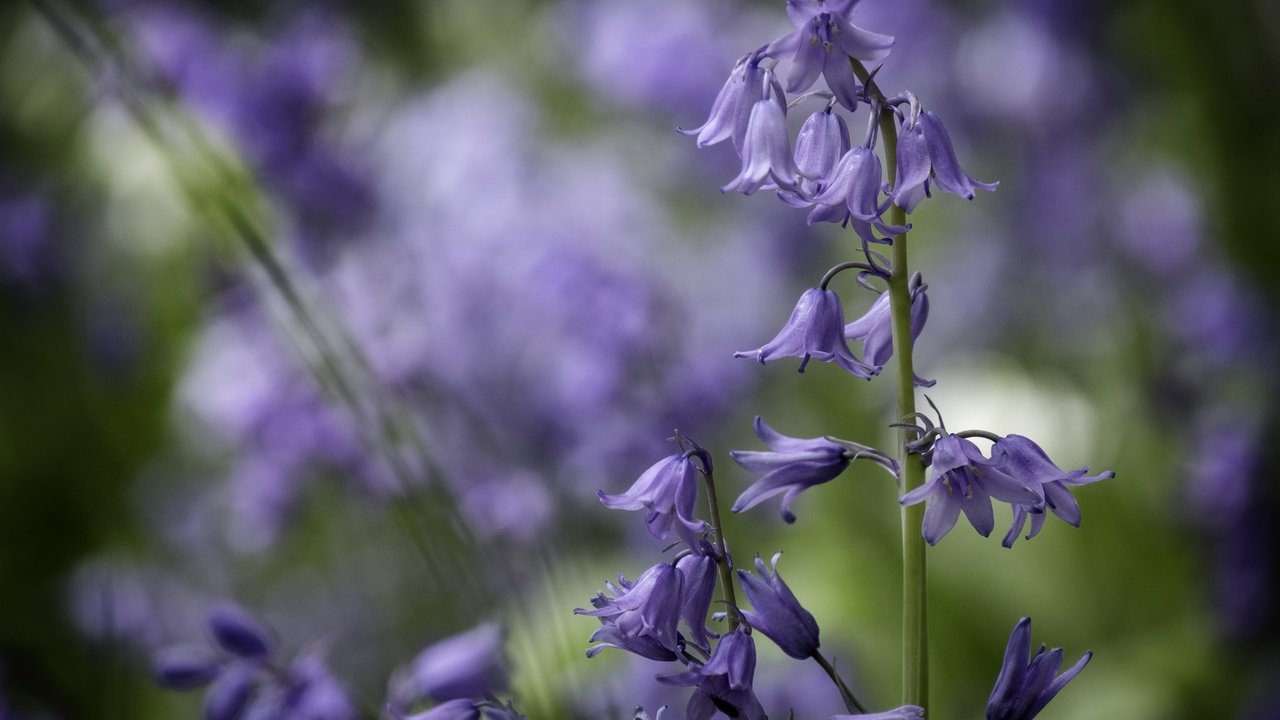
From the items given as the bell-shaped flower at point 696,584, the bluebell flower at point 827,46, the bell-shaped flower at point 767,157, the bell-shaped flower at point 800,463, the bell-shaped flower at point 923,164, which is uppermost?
the bluebell flower at point 827,46

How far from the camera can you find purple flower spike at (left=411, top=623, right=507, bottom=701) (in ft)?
1.94

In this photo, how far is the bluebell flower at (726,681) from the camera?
48cm

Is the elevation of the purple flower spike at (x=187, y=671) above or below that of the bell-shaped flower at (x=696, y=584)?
above

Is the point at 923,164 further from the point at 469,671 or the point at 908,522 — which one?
the point at 469,671

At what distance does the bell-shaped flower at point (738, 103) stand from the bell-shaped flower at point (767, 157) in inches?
0.8

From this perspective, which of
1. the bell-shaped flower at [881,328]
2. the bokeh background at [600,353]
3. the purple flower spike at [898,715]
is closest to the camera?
the purple flower spike at [898,715]

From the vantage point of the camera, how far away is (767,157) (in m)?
0.54

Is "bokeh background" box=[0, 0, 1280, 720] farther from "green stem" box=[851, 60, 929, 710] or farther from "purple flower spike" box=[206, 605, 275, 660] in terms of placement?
"green stem" box=[851, 60, 929, 710]

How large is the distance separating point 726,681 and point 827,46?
0.30 m

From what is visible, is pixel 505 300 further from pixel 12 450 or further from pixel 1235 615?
pixel 1235 615

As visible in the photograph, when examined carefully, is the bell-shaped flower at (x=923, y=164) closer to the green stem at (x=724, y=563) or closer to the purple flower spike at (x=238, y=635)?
the green stem at (x=724, y=563)

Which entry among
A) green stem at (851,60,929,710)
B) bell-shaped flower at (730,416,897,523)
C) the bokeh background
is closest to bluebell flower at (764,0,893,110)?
green stem at (851,60,929,710)

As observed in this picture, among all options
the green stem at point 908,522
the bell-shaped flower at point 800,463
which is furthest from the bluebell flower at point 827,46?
Answer: the bell-shaped flower at point 800,463

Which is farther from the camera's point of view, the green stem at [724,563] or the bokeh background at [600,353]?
the bokeh background at [600,353]
